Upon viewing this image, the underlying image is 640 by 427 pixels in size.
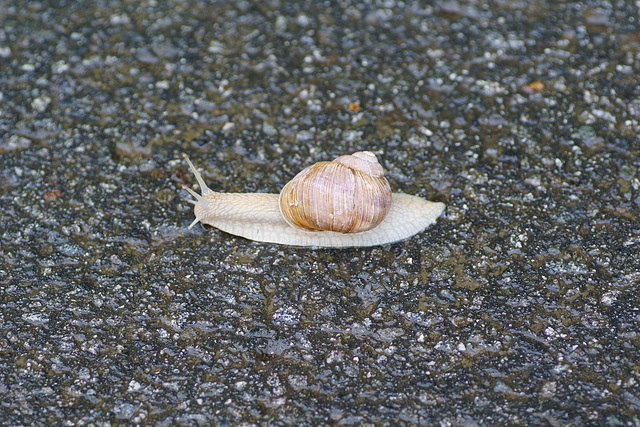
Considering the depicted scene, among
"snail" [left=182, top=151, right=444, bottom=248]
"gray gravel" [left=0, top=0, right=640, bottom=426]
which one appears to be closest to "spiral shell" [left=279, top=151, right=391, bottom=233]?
"snail" [left=182, top=151, right=444, bottom=248]

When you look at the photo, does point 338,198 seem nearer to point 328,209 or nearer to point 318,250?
point 328,209

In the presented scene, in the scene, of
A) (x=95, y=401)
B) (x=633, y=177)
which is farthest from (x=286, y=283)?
(x=633, y=177)

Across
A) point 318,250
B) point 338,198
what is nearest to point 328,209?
point 338,198

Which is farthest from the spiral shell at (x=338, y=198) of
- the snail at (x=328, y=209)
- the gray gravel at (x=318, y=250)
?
the gray gravel at (x=318, y=250)

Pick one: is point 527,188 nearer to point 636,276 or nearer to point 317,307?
point 636,276

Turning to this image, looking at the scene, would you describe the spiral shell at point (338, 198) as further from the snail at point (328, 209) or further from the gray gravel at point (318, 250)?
the gray gravel at point (318, 250)

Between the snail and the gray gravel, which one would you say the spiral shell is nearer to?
the snail
